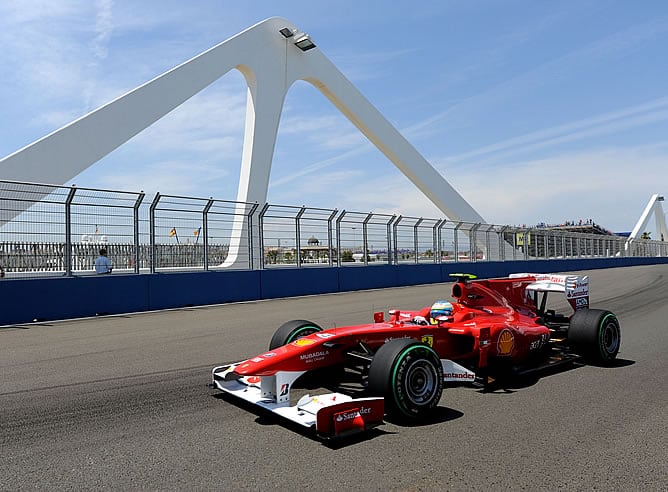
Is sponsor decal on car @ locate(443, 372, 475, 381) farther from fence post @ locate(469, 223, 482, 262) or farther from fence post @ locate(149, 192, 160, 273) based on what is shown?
fence post @ locate(469, 223, 482, 262)

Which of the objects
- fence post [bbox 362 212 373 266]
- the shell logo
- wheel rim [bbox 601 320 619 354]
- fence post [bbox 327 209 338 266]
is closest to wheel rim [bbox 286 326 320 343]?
the shell logo

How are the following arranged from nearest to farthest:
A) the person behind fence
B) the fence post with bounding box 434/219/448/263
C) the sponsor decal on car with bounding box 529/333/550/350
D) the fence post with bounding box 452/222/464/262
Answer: the sponsor decal on car with bounding box 529/333/550/350
the person behind fence
the fence post with bounding box 434/219/448/263
the fence post with bounding box 452/222/464/262

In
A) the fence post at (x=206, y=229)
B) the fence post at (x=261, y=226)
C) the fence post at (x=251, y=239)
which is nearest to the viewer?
the fence post at (x=206, y=229)

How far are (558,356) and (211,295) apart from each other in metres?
9.35

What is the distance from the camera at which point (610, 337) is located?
20.2ft

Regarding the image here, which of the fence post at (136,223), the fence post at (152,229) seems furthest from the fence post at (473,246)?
the fence post at (136,223)

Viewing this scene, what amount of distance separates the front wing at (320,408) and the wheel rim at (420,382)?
0.37 metres

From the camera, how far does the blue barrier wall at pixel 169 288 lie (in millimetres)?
10461

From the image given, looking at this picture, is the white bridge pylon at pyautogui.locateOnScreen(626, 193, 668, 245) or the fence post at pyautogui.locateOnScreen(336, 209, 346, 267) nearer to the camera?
the fence post at pyautogui.locateOnScreen(336, 209, 346, 267)

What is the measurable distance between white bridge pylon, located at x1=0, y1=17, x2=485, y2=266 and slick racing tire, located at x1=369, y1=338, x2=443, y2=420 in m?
10.8

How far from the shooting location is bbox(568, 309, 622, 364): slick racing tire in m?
5.98

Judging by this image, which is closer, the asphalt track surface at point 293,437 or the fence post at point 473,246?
the asphalt track surface at point 293,437

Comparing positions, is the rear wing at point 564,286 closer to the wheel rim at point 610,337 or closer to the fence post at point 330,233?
the wheel rim at point 610,337

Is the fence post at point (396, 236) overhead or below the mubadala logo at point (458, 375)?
overhead
